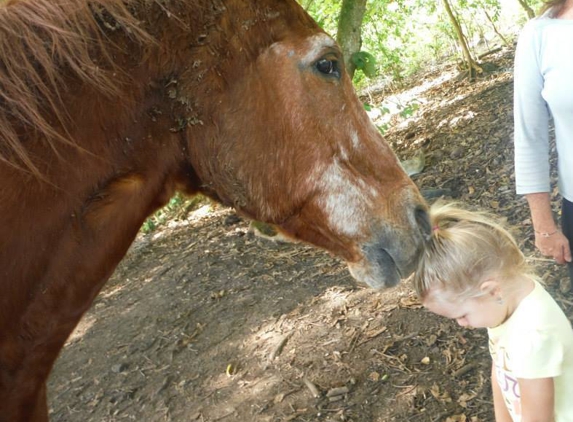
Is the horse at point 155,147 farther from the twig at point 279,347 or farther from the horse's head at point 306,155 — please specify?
the twig at point 279,347

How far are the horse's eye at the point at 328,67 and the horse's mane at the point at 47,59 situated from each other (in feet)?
1.90

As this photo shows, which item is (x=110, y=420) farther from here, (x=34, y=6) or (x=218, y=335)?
(x=34, y=6)

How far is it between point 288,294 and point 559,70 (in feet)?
9.54

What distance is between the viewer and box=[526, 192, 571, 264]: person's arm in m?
2.14

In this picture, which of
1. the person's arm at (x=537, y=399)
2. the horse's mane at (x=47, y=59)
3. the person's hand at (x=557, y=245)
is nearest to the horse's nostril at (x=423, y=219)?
the person's arm at (x=537, y=399)

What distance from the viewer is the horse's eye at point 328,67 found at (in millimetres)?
1775

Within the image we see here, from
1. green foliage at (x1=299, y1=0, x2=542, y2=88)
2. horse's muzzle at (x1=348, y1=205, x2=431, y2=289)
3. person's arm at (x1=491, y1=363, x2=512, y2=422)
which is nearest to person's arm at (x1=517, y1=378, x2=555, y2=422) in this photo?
person's arm at (x1=491, y1=363, x2=512, y2=422)

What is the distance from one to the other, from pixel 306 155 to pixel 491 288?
2.41 ft

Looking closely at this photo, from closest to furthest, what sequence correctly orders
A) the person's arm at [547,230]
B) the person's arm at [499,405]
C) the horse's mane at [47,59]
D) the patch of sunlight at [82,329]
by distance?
the horse's mane at [47,59] < the person's arm at [499,405] < the person's arm at [547,230] < the patch of sunlight at [82,329]

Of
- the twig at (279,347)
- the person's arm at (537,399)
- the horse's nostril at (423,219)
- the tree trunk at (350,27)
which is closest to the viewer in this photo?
the person's arm at (537,399)

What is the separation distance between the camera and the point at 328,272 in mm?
4523

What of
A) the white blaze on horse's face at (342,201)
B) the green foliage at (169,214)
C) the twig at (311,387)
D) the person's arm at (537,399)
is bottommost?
the twig at (311,387)

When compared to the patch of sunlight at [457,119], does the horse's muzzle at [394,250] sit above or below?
above

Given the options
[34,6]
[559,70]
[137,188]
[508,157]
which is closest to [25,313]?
[137,188]
